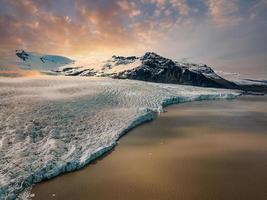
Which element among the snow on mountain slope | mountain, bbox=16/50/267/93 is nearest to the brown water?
mountain, bbox=16/50/267/93

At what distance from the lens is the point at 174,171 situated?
9359 millimetres

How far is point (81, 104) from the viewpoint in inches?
771

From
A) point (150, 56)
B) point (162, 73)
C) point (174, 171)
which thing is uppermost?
point (150, 56)

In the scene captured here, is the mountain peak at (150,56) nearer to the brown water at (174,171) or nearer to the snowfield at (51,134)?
the snowfield at (51,134)

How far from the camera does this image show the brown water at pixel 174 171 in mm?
7734

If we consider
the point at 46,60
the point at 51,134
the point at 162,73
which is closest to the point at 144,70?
the point at 162,73

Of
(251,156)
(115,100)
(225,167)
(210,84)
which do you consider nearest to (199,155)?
(225,167)

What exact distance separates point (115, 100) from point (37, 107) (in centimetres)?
908

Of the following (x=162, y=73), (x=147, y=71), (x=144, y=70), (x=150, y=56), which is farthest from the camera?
(x=150, y=56)

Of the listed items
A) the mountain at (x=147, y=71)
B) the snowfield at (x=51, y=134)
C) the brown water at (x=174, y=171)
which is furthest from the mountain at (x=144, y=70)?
the brown water at (x=174, y=171)

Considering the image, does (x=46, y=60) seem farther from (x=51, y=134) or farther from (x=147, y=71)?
(x=51, y=134)

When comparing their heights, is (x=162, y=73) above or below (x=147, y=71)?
below

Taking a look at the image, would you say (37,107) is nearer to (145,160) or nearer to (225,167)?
(145,160)

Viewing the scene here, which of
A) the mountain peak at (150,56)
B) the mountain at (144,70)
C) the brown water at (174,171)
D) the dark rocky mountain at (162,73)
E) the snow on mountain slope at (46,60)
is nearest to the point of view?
the brown water at (174,171)
